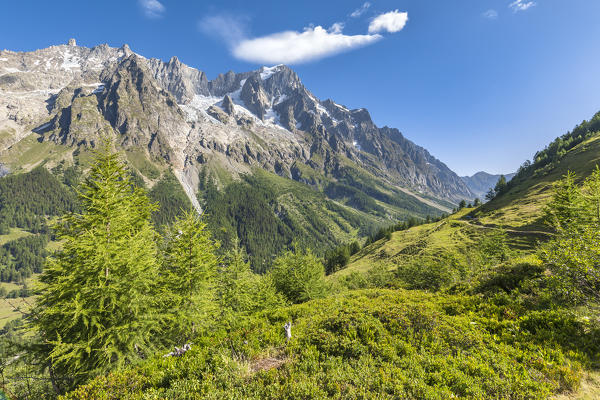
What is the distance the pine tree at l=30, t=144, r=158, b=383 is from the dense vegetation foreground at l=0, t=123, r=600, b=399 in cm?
8

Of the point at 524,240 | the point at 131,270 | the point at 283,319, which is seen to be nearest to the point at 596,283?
the point at 283,319

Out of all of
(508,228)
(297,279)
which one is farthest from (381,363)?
(508,228)

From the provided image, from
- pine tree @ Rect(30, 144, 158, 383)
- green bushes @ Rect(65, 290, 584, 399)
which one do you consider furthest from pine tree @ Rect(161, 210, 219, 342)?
green bushes @ Rect(65, 290, 584, 399)

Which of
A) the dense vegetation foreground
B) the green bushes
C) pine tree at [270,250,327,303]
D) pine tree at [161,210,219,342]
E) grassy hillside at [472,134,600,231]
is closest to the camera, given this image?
the green bushes

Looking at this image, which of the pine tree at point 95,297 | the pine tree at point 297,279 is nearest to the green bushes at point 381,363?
the pine tree at point 95,297

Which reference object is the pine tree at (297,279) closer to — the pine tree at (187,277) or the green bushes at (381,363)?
the pine tree at (187,277)

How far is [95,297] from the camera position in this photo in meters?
12.4

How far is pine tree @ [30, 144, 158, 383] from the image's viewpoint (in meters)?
12.1

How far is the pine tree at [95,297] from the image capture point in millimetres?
12141

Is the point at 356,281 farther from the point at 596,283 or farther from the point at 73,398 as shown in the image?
the point at 73,398

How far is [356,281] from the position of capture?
50.3 m

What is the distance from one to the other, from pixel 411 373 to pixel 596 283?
9.26m

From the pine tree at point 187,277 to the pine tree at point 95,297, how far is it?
A: 1.68 metres

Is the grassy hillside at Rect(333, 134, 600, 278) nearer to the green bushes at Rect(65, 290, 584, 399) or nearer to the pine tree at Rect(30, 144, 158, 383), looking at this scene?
the green bushes at Rect(65, 290, 584, 399)
